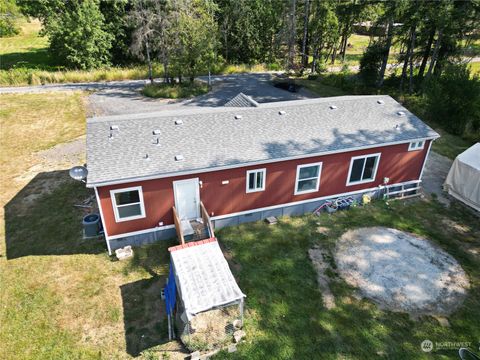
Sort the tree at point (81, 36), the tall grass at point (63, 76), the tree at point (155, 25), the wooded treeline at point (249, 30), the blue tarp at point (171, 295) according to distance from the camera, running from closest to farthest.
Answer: the blue tarp at point (171, 295) < the wooded treeline at point (249, 30) < the tree at point (155, 25) < the tall grass at point (63, 76) < the tree at point (81, 36)

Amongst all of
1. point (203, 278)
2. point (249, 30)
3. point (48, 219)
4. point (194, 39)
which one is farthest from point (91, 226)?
point (249, 30)

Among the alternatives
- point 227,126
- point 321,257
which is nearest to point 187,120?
point 227,126

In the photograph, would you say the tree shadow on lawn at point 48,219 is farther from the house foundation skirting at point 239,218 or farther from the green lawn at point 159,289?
the house foundation skirting at point 239,218

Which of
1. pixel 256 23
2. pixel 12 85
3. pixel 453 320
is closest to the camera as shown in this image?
pixel 453 320

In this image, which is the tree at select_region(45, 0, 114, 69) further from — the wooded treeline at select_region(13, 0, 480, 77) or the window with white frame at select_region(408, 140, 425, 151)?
the window with white frame at select_region(408, 140, 425, 151)

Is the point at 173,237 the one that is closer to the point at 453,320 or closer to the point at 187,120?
the point at 187,120

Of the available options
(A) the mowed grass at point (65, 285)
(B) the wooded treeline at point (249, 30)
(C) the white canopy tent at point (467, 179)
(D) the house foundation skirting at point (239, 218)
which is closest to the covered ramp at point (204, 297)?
(A) the mowed grass at point (65, 285)

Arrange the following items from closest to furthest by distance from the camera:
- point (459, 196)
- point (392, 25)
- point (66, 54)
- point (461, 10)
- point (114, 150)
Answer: point (114, 150)
point (459, 196)
point (461, 10)
point (392, 25)
point (66, 54)
